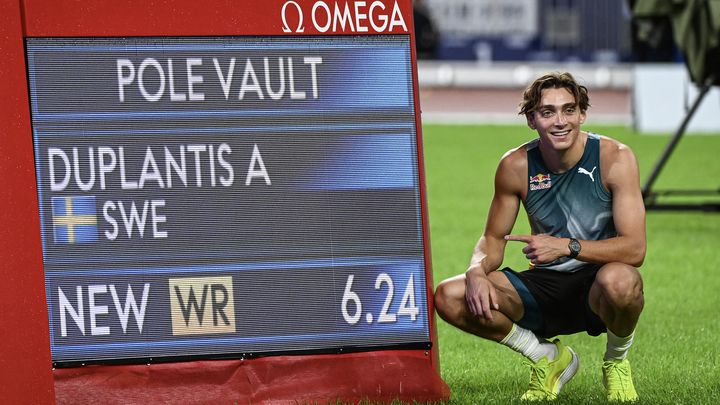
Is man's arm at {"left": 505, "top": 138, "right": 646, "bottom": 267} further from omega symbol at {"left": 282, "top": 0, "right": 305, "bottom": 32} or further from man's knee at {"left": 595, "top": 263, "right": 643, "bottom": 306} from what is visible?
omega symbol at {"left": 282, "top": 0, "right": 305, "bottom": 32}

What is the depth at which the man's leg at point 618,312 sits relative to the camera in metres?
4.86

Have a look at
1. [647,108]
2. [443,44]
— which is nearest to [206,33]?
[647,108]

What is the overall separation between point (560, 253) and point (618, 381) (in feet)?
1.74

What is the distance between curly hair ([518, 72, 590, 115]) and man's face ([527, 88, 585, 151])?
0.04ft

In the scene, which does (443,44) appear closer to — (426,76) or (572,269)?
(426,76)

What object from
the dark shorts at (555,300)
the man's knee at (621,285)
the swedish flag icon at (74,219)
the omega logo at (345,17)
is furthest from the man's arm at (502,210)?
the swedish flag icon at (74,219)

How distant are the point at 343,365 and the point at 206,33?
1.18m

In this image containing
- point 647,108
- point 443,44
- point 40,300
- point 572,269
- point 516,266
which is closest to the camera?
point 40,300

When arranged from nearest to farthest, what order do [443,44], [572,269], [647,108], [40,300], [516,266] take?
[40,300] < [572,269] < [516,266] < [647,108] < [443,44]

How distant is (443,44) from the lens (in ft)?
103

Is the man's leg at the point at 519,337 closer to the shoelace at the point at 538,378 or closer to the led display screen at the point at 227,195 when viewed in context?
the shoelace at the point at 538,378

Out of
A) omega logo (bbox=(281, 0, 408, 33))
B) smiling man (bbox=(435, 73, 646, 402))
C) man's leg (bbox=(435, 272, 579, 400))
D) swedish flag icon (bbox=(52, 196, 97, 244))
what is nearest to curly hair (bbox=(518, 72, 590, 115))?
smiling man (bbox=(435, 73, 646, 402))

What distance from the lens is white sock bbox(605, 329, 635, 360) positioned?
5055 mm

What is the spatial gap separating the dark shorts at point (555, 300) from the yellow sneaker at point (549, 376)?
97mm
